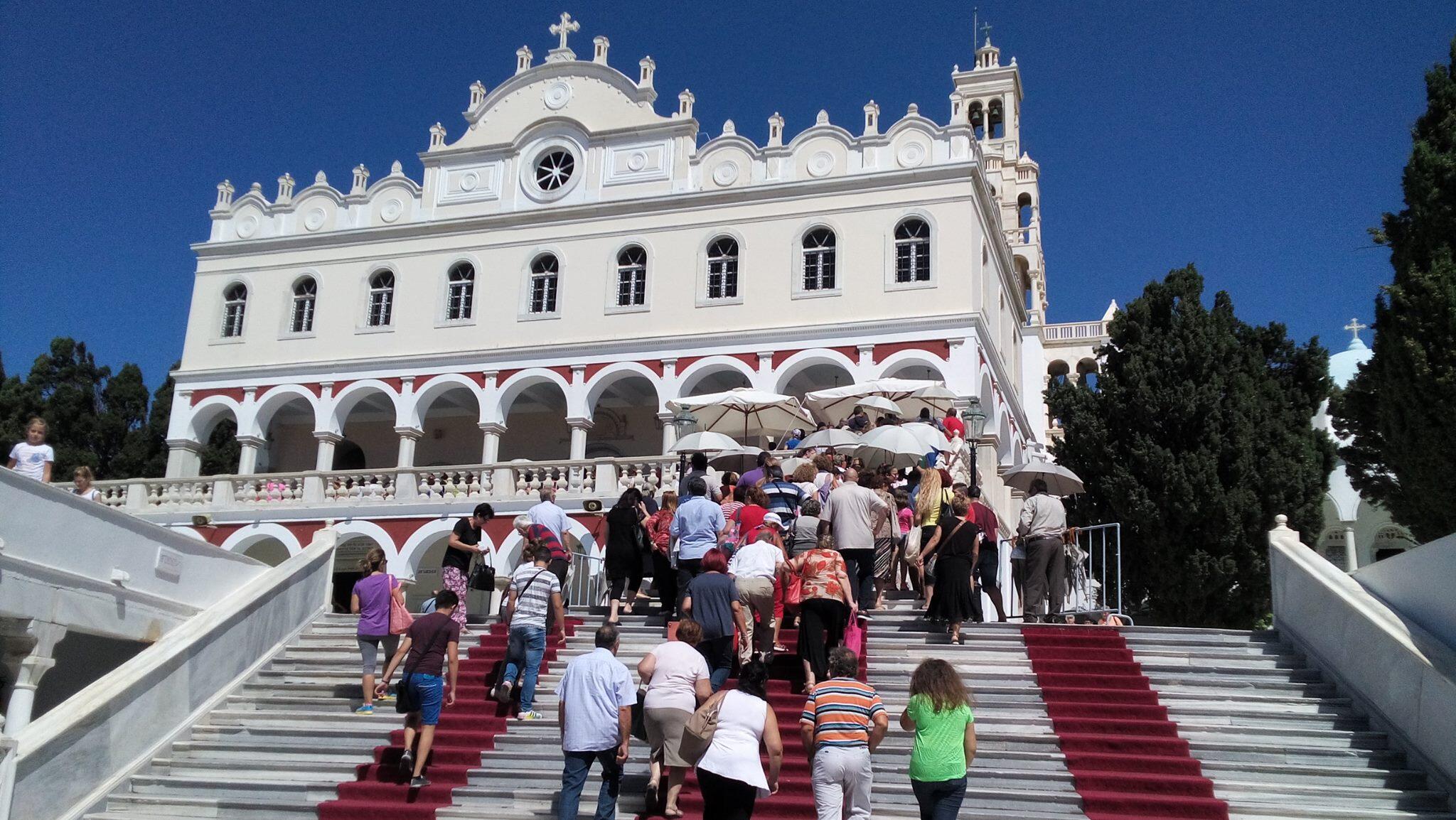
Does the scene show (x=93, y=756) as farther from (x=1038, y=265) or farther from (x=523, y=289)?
(x=1038, y=265)

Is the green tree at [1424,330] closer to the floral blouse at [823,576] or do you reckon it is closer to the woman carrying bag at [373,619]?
the floral blouse at [823,576]

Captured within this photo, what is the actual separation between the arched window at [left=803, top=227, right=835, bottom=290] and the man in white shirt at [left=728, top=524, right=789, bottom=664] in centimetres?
1568

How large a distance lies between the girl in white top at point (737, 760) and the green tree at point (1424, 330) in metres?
11.0

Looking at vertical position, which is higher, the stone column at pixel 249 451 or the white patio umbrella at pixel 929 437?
the stone column at pixel 249 451

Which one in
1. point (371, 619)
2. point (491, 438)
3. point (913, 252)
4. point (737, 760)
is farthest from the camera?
point (491, 438)

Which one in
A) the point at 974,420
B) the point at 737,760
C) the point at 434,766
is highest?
the point at 974,420

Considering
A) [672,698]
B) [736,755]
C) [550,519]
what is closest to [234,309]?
[550,519]

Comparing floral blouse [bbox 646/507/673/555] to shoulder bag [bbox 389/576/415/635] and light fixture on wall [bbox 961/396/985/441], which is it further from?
light fixture on wall [bbox 961/396/985/441]

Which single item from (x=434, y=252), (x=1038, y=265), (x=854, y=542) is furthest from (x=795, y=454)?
(x=1038, y=265)

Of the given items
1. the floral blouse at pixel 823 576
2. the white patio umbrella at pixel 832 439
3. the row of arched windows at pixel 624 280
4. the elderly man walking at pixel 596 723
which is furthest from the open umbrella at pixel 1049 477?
the row of arched windows at pixel 624 280

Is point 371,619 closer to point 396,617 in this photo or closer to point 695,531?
point 396,617

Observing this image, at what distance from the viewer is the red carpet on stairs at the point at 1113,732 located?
924 centimetres

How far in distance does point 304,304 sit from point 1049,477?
2097 cm

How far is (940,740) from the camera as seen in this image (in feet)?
24.7
